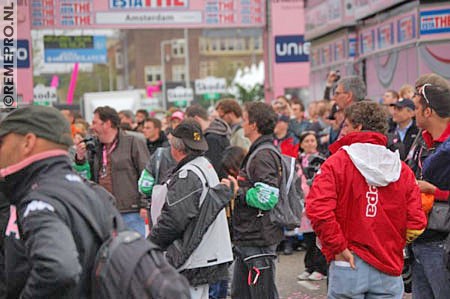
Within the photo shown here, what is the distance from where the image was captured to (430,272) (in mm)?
5887

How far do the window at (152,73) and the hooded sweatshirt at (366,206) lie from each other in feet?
358

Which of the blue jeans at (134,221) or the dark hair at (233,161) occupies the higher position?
the dark hair at (233,161)

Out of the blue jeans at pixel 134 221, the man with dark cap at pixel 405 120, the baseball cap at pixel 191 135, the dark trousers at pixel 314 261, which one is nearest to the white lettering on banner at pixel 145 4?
the dark trousers at pixel 314 261

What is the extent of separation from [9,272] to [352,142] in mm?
2744

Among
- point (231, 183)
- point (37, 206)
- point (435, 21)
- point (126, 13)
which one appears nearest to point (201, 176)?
point (231, 183)


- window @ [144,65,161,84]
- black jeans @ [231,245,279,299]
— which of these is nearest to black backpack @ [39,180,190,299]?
black jeans @ [231,245,279,299]

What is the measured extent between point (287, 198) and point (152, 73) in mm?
111122

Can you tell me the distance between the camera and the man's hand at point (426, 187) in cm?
584

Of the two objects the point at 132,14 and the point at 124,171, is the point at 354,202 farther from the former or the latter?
the point at 132,14

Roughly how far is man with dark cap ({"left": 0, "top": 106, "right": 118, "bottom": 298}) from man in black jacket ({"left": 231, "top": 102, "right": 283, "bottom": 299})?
3.63 m

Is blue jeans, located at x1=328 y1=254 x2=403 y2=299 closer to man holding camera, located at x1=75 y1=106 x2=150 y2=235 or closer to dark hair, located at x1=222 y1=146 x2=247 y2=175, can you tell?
dark hair, located at x1=222 y1=146 x2=247 y2=175

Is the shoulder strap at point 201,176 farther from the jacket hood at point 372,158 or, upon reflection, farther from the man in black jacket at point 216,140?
the man in black jacket at point 216,140

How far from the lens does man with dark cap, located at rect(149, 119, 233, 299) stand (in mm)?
6160

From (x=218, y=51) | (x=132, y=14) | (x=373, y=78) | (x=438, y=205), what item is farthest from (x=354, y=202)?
(x=218, y=51)
